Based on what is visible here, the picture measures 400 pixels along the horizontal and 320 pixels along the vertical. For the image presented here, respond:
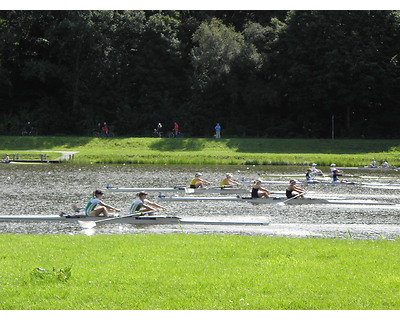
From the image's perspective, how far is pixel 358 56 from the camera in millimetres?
69438

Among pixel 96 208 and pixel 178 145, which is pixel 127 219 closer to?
pixel 96 208

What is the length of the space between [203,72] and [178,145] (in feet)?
56.3

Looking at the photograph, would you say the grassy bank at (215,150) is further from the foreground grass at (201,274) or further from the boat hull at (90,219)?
the foreground grass at (201,274)

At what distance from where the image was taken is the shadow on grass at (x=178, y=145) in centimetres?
6506

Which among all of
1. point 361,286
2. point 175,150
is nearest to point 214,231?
point 361,286

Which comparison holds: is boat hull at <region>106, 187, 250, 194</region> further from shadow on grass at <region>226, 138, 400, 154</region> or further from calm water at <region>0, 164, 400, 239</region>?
shadow on grass at <region>226, 138, 400, 154</region>

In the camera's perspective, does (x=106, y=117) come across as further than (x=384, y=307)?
Yes

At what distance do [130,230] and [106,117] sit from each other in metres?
59.1

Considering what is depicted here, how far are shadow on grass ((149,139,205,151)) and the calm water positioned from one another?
10921mm

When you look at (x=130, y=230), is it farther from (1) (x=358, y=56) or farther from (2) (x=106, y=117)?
(2) (x=106, y=117)

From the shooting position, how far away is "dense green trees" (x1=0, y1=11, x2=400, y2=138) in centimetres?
7106

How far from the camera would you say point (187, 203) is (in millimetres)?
33375

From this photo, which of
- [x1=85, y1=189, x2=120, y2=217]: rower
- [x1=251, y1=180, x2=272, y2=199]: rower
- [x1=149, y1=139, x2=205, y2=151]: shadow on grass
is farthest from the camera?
[x1=149, y1=139, x2=205, y2=151]: shadow on grass

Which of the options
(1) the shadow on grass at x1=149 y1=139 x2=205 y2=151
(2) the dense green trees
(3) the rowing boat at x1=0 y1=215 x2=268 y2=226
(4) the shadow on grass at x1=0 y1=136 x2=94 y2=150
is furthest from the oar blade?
(2) the dense green trees
